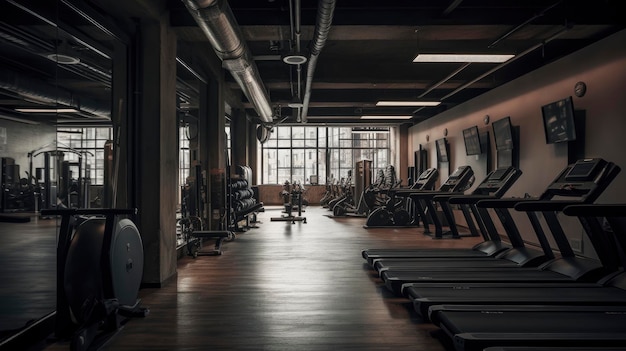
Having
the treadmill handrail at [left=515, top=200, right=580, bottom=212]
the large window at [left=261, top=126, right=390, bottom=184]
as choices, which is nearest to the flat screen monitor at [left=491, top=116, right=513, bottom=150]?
the treadmill handrail at [left=515, top=200, right=580, bottom=212]

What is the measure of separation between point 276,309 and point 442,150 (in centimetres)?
828

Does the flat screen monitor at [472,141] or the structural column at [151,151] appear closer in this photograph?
the structural column at [151,151]

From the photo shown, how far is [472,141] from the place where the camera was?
8766mm

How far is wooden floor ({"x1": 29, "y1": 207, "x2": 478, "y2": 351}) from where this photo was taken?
8.97 feet

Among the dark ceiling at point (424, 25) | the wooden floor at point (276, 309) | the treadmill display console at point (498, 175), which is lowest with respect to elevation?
the wooden floor at point (276, 309)

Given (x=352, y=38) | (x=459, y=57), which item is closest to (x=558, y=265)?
(x=459, y=57)

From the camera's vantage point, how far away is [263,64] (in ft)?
26.2

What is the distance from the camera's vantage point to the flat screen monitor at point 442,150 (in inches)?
413

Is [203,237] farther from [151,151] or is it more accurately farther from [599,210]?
[599,210]

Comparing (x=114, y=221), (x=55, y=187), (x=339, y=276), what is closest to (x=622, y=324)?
(x=339, y=276)

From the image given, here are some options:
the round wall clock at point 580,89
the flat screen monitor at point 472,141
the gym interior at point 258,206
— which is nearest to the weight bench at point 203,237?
A: the gym interior at point 258,206

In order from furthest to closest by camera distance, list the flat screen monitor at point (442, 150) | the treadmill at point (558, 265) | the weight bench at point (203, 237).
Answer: the flat screen monitor at point (442, 150)
the weight bench at point (203, 237)
the treadmill at point (558, 265)

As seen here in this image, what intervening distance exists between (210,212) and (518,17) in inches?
207

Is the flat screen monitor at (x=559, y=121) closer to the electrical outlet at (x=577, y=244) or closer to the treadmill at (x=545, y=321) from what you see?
the electrical outlet at (x=577, y=244)
